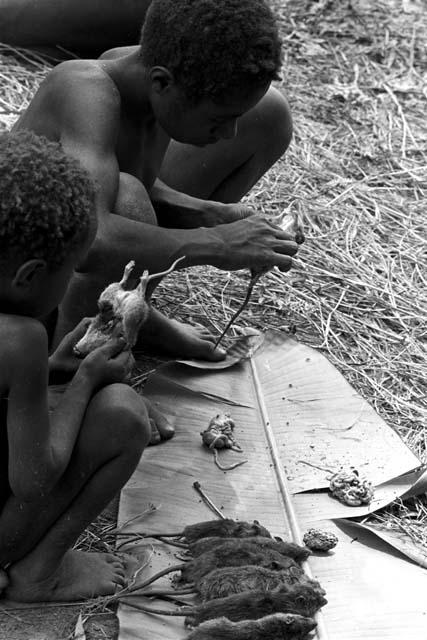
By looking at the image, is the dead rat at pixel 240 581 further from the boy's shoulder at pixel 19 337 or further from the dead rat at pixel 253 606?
the boy's shoulder at pixel 19 337

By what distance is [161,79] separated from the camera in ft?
9.82

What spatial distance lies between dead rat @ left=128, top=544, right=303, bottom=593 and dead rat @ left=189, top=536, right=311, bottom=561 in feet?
0.07

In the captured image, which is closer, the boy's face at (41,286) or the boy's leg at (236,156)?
the boy's face at (41,286)

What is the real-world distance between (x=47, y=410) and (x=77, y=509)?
0.32 meters

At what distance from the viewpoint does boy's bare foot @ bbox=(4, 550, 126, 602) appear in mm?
2504

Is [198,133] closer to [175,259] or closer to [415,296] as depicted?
[175,259]

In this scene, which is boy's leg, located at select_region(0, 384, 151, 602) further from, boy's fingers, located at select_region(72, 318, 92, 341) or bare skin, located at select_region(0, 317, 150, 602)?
boy's fingers, located at select_region(72, 318, 92, 341)

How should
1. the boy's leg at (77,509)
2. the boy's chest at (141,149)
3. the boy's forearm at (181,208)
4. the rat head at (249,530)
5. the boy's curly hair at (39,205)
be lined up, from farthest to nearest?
the boy's forearm at (181,208) < the boy's chest at (141,149) < the rat head at (249,530) < the boy's leg at (77,509) < the boy's curly hair at (39,205)

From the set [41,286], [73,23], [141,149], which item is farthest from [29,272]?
[73,23]

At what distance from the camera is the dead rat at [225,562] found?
2525 millimetres

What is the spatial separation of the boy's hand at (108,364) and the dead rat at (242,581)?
507mm

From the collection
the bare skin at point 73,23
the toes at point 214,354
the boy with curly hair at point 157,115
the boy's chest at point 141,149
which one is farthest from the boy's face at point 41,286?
the bare skin at point 73,23

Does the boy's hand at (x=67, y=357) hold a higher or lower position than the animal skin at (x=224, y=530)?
higher

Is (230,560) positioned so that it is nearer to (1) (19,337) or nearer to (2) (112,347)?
(2) (112,347)
